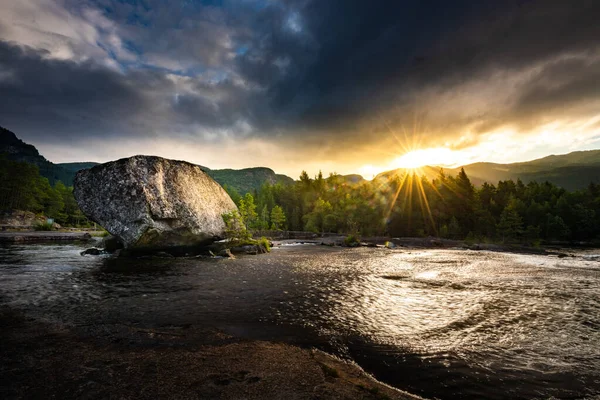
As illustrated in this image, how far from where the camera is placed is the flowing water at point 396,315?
591 centimetres

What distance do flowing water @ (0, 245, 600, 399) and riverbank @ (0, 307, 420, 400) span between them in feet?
3.26

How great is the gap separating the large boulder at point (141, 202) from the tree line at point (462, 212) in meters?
30.0

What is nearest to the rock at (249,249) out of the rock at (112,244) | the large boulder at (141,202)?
the large boulder at (141,202)

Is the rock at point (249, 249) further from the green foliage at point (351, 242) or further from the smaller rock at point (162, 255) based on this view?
the green foliage at point (351, 242)

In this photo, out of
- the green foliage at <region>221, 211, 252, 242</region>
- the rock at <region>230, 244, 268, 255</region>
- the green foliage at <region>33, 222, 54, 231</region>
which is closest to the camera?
the rock at <region>230, 244, 268, 255</region>

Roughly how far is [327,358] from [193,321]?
4983mm

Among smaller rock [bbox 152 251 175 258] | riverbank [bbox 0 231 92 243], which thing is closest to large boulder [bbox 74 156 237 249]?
smaller rock [bbox 152 251 175 258]

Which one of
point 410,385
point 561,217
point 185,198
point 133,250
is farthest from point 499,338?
point 561,217

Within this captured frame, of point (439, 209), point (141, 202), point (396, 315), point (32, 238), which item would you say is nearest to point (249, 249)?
point (141, 202)

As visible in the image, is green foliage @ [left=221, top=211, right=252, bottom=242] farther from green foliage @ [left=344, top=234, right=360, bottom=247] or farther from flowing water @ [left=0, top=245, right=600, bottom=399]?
green foliage @ [left=344, top=234, right=360, bottom=247]

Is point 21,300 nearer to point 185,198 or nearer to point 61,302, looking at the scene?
point 61,302

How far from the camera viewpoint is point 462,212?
82250mm

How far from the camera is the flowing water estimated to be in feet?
19.4

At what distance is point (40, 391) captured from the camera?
14.5 ft
